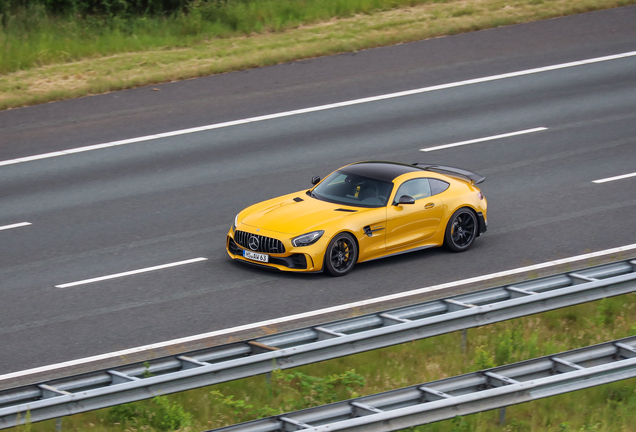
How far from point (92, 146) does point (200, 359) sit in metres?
10.8

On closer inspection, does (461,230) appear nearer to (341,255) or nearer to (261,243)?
(341,255)

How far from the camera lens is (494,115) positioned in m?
19.4

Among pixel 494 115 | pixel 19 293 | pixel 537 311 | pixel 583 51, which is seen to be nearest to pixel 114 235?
pixel 19 293

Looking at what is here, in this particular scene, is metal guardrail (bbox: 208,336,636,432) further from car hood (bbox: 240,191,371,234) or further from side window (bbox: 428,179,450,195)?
side window (bbox: 428,179,450,195)

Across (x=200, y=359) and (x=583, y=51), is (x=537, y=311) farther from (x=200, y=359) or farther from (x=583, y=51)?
(x=583, y=51)

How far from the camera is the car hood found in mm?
12297

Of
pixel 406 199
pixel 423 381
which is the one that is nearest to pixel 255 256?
pixel 406 199

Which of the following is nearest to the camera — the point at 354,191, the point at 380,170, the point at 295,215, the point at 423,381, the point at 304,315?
the point at 423,381

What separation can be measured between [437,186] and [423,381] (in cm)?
489

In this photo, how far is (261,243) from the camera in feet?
40.5

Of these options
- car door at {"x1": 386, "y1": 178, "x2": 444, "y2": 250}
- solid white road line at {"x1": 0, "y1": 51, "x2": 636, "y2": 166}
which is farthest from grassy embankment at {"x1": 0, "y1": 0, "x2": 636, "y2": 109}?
car door at {"x1": 386, "y1": 178, "x2": 444, "y2": 250}

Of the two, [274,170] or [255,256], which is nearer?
[255,256]

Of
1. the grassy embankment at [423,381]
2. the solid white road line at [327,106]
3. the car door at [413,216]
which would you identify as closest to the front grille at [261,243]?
the car door at [413,216]

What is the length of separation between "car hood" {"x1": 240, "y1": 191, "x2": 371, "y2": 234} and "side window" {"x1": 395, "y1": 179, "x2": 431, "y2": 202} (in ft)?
2.59
